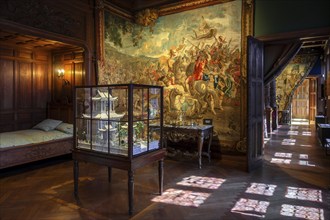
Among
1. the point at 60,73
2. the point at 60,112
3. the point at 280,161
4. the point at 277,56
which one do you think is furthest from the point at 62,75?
the point at 280,161

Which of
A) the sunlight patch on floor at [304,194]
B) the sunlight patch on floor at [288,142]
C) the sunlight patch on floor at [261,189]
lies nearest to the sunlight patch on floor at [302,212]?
the sunlight patch on floor at [304,194]

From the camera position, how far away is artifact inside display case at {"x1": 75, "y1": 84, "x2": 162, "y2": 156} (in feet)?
10.9

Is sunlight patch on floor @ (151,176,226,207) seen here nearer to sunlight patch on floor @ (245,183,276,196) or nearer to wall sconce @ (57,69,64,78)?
sunlight patch on floor @ (245,183,276,196)

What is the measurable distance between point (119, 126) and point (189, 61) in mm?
3957

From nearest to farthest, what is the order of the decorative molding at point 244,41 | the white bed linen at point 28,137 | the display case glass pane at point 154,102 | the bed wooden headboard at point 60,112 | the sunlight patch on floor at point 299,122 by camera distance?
the display case glass pane at point 154,102 < the white bed linen at point 28,137 < the decorative molding at point 244,41 < the bed wooden headboard at point 60,112 < the sunlight patch on floor at point 299,122

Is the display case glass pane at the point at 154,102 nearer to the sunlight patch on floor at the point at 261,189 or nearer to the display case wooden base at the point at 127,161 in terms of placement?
the display case wooden base at the point at 127,161

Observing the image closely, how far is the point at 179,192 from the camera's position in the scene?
13.7 feet

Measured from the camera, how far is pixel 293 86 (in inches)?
538

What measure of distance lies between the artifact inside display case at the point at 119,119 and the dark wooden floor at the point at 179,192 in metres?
0.83

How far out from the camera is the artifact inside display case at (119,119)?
3322mm

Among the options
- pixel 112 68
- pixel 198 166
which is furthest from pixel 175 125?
pixel 112 68

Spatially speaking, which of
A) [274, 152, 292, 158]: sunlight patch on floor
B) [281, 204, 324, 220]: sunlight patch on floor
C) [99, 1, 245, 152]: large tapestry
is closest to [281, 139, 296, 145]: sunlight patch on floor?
[274, 152, 292, 158]: sunlight patch on floor

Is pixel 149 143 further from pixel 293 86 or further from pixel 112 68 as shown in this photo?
pixel 293 86

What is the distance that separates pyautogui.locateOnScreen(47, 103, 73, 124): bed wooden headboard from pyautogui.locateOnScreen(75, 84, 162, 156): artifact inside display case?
319cm
